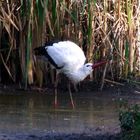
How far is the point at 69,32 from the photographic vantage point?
31.4ft

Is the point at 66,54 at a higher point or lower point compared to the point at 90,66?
higher

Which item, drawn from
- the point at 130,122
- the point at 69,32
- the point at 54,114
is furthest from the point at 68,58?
the point at 130,122

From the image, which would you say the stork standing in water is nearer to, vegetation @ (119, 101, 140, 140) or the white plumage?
the white plumage

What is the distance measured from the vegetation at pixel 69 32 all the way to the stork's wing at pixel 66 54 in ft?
1.26

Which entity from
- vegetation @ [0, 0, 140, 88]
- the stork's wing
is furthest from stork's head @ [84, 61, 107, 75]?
vegetation @ [0, 0, 140, 88]

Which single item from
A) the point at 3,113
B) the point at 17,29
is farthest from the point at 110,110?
the point at 17,29

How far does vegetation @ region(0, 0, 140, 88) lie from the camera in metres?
9.24

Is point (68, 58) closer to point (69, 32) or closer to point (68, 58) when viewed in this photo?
point (68, 58)

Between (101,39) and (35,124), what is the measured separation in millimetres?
3086

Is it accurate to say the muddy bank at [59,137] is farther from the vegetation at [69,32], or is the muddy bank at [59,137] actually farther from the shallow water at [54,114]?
the vegetation at [69,32]

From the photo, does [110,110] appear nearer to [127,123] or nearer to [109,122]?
[109,122]

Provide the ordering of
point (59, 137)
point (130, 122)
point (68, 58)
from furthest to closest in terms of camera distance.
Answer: point (68, 58), point (59, 137), point (130, 122)

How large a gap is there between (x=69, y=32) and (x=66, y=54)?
0.63 m

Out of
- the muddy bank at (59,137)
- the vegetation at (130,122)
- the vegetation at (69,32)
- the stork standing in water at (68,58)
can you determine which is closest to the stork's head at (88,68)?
the stork standing in water at (68,58)
